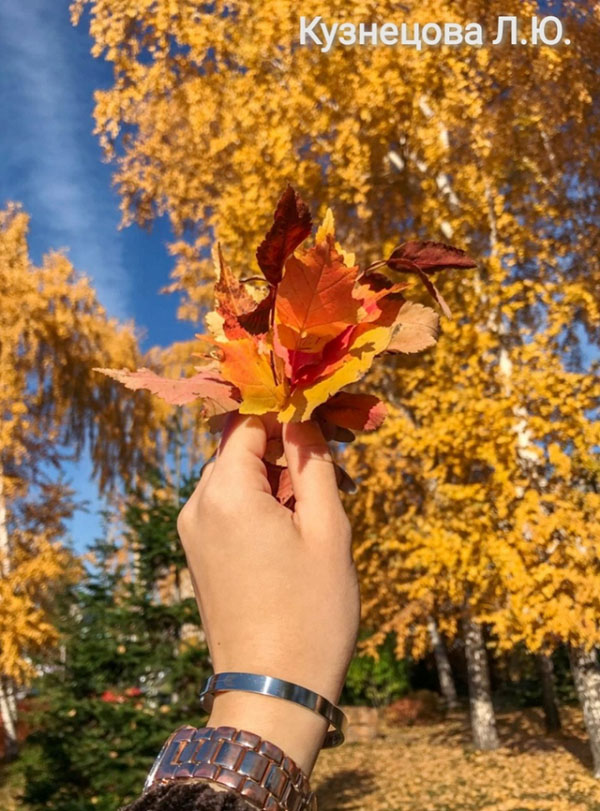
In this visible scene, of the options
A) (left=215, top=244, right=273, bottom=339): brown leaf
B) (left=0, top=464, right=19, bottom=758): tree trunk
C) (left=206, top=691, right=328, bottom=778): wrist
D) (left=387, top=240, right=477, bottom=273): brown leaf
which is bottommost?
(left=206, top=691, right=328, bottom=778): wrist

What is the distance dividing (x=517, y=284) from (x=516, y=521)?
244 centimetres

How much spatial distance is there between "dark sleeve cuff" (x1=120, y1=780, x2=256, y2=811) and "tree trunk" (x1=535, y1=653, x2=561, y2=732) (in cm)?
1238

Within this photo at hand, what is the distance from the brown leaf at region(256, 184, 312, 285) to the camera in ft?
2.88

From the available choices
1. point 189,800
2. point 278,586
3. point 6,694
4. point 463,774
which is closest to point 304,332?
point 278,586

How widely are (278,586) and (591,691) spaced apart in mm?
7937

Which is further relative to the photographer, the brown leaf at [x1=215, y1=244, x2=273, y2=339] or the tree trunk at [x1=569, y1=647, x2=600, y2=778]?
the tree trunk at [x1=569, y1=647, x2=600, y2=778]

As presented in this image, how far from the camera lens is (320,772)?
1110cm

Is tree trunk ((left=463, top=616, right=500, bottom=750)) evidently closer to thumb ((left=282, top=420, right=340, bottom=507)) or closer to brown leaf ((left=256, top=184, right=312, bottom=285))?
thumb ((left=282, top=420, right=340, bottom=507))

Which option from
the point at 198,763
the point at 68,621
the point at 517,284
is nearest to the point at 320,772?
the point at 68,621

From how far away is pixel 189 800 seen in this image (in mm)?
704

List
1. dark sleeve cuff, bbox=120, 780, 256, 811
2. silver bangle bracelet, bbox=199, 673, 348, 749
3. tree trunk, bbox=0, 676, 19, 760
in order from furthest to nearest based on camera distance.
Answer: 1. tree trunk, bbox=0, 676, 19, 760
2. silver bangle bracelet, bbox=199, 673, 348, 749
3. dark sleeve cuff, bbox=120, 780, 256, 811

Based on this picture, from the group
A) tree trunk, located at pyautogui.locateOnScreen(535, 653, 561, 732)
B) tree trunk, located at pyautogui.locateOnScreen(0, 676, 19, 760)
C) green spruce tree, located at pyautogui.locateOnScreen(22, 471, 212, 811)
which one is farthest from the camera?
tree trunk, located at pyautogui.locateOnScreen(0, 676, 19, 760)

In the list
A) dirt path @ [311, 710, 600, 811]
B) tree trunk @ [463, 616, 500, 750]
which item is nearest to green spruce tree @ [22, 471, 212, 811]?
dirt path @ [311, 710, 600, 811]

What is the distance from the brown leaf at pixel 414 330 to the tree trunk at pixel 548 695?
39.9 ft
